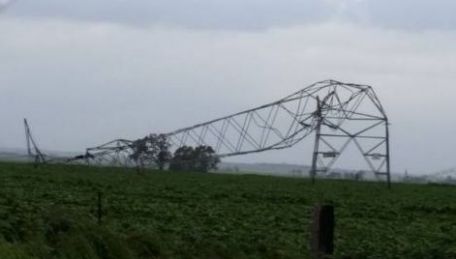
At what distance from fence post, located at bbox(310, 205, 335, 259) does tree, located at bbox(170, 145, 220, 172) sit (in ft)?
214

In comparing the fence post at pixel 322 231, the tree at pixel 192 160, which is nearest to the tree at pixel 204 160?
the tree at pixel 192 160

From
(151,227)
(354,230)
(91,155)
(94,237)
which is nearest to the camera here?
(94,237)

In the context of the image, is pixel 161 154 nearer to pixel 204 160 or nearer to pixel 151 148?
pixel 151 148

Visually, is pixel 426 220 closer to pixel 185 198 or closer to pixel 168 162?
pixel 185 198

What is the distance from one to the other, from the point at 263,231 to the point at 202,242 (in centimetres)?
432

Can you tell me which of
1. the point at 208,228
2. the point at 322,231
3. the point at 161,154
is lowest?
the point at 322,231

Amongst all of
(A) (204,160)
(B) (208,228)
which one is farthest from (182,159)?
(B) (208,228)

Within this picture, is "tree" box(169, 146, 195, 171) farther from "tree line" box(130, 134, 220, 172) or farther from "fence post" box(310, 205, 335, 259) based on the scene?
"fence post" box(310, 205, 335, 259)

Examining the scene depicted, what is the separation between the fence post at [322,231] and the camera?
9688 mm

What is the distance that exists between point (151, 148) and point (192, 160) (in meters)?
7.85

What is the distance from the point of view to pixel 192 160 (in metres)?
81.6

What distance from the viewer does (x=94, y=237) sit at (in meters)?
11.4

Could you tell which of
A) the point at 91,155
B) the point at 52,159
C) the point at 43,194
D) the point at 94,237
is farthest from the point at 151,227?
the point at 52,159

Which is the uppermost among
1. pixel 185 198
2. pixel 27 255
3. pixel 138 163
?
pixel 138 163
